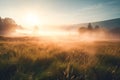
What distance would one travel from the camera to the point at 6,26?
83438 millimetres

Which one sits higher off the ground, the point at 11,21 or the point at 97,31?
the point at 11,21

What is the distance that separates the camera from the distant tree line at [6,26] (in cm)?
8094

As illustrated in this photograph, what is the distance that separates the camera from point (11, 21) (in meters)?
87.4

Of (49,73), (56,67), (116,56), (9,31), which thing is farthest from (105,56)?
(9,31)

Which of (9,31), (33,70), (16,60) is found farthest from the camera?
(9,31)

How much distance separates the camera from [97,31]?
103375 millimetres

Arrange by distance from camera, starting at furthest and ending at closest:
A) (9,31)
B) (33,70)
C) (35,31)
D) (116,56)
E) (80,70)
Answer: (35,31), (9,31), (116,56), (33,70), (80,70)

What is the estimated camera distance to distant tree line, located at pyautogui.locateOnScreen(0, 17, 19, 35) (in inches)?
3187

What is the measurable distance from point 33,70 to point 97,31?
99.9 meters

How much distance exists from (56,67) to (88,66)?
96 centimetres

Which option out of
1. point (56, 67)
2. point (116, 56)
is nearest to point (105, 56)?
point (116, 56)

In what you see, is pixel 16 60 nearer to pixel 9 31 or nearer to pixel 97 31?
pixel 9 31

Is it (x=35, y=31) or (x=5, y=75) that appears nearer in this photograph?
(x=5, y=75)

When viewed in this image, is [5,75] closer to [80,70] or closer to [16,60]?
[16,60]
